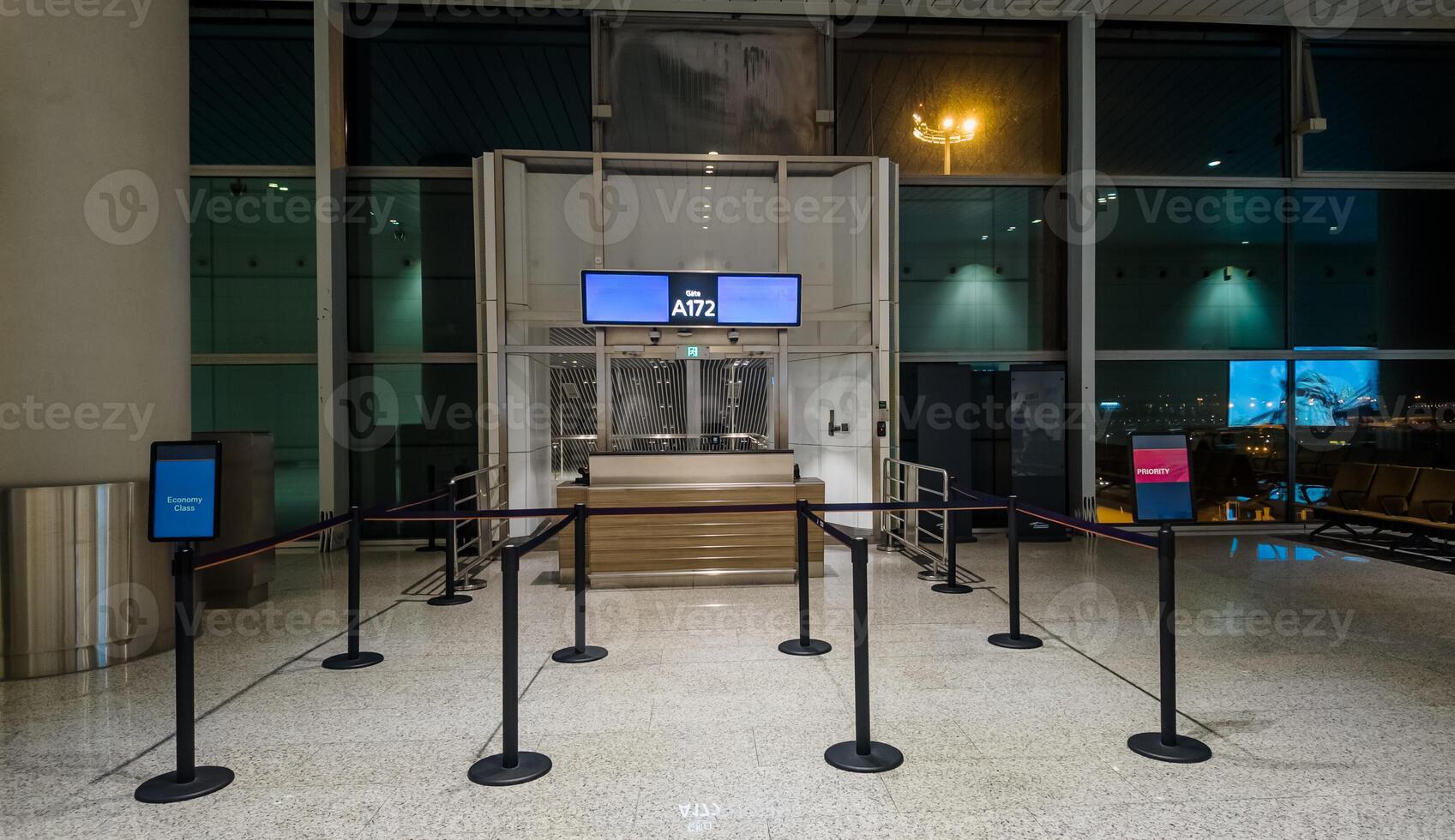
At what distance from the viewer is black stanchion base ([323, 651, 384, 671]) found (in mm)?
4148

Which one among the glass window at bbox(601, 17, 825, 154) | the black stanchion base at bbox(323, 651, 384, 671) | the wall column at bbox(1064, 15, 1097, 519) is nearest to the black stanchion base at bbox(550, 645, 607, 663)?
the black stanchion base at bbox(323, 651, 384, 671)

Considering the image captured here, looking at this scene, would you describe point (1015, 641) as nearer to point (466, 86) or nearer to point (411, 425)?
point (411, 425)

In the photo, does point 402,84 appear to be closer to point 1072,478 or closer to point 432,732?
point 432,732

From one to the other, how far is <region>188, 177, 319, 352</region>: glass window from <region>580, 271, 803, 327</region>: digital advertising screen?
3.54 meters

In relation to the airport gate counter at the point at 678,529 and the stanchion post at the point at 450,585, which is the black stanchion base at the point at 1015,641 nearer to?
the airport gate counter at the point at 678,529

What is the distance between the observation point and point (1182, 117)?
867 cm

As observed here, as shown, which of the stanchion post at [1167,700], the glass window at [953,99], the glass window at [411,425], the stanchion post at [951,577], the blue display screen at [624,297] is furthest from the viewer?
the glass window at [953,99]

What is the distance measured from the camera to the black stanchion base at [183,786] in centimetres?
271

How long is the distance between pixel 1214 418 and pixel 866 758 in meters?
7.77

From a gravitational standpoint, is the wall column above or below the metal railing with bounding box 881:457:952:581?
above

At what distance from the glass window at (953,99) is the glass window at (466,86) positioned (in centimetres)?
311

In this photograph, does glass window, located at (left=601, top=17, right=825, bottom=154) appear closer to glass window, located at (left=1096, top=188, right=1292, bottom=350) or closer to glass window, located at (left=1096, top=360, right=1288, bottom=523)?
glass window, located at (left=1096, top=188, right=1292, bottom=350)

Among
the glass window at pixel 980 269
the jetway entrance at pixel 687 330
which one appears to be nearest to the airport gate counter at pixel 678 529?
the jetway entrance at pixel 687 330

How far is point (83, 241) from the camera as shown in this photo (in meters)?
4.13
